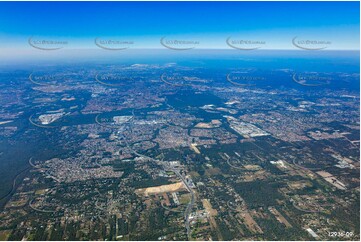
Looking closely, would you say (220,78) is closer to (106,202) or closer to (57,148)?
(57,148)
